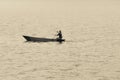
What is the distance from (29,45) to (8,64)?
15008 millimetres

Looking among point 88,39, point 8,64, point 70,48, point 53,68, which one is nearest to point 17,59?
point 8,64

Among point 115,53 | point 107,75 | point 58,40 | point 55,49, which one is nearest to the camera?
point 107,75

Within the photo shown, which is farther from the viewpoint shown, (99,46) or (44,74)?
(99,46)

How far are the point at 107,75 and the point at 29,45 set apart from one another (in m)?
22.5

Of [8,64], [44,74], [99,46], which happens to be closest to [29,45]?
[99,46]

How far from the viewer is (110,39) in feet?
241

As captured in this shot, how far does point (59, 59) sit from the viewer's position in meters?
52.7

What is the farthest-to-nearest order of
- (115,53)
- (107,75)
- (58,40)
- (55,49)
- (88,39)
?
(88,39), (58,40), (55,49), (115,53), (107,75)

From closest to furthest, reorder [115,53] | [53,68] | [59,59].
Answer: [53,68] → [59,59] → [115,53]

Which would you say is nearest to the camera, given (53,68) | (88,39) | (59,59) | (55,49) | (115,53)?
(53,68)

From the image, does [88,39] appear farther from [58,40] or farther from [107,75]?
[107,75]

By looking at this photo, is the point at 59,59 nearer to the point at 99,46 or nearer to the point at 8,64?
the point at 8,64

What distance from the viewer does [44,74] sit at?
44.5 meters

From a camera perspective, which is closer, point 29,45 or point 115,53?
point 115,53
